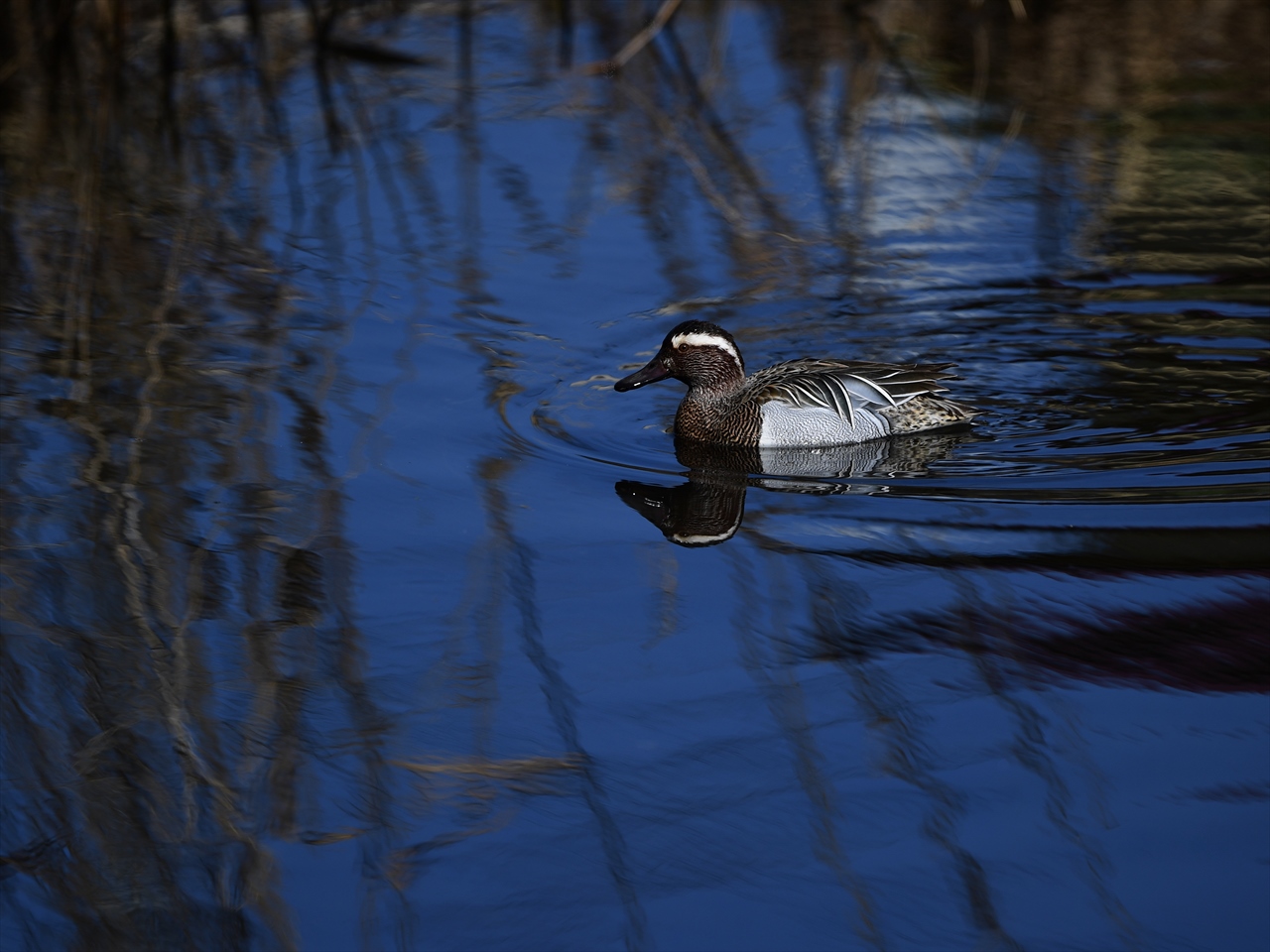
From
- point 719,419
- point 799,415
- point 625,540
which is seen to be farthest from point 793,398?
point 625,540

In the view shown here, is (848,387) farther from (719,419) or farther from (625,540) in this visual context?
(625,540)

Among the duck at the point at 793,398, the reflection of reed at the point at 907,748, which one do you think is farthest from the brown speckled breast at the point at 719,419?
the reflection of reed at the point at 907,748

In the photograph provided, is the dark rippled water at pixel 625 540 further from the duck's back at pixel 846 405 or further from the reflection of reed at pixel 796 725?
the duck's back at pixel 846 405

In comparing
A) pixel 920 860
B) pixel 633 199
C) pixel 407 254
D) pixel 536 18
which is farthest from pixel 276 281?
pixel 536 18

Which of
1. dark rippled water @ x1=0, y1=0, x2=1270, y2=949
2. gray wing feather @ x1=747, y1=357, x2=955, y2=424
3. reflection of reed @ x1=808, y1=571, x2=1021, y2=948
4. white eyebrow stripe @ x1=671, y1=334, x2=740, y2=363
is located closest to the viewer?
reflection of reed @ x1=808, y1=571, x2=1021, y2=948

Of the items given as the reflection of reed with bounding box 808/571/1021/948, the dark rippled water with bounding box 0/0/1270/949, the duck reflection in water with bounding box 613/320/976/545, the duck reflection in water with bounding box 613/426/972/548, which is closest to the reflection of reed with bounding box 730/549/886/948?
the dark rippled water with bounding box 0/0/1270/949

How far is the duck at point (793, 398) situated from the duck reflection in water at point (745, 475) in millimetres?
62

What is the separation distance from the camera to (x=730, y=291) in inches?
360

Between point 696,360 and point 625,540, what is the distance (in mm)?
1715

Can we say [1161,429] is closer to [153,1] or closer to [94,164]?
[94,164]

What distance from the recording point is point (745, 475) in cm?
716

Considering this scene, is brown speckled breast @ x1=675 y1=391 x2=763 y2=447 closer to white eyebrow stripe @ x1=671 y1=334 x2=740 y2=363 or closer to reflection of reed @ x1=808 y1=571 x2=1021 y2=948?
white eyebrow stripe @ x1=671 y1=334 x2=740 y2=363

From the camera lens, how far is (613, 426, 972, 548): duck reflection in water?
258 inches

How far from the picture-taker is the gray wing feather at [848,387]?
746 cm
